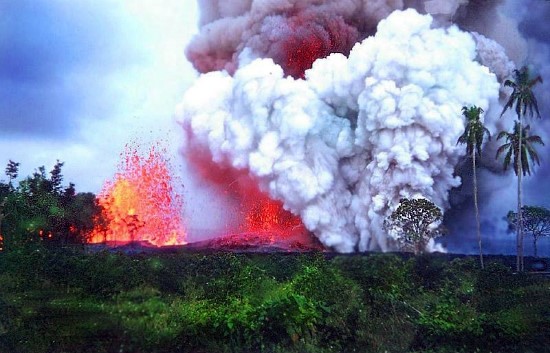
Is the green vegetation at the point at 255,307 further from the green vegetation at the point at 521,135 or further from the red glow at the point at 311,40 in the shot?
the red glow at the point at 311,40

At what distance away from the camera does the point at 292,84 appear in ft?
62.7

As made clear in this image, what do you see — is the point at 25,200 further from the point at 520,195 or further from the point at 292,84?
the point at 520,195

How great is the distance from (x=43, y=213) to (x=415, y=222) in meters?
10.0

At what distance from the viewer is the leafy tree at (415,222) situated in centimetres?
1483

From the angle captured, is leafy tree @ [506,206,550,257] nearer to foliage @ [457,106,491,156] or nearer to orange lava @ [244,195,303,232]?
foliage @ [457,106,491,156]

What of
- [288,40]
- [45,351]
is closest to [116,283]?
[45,351]

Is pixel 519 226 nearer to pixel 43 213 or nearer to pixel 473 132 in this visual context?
pixel 473 132

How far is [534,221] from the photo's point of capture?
1573 centimetres

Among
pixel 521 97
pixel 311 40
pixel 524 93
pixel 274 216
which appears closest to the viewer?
pixel 524 93

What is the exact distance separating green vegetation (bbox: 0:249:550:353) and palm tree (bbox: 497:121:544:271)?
10.5ft

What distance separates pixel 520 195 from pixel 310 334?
7748 mm

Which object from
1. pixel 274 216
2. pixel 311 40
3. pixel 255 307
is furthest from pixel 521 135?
pixel 274 216

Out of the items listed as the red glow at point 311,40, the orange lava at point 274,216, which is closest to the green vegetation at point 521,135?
the red glow at point 311,40

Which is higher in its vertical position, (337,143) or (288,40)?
(288,40)
